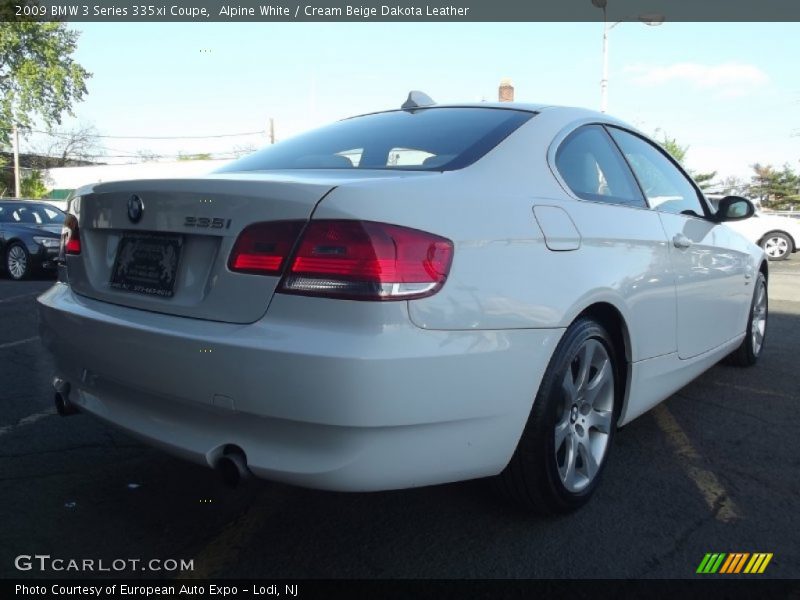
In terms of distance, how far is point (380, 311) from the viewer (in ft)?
5.89

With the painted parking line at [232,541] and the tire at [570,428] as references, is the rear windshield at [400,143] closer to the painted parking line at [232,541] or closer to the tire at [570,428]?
the tire at [570,428]

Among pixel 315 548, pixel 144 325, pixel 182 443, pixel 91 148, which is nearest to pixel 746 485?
pixel 315 548

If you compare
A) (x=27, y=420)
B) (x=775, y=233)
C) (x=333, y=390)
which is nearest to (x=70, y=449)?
(x=27, y=420)

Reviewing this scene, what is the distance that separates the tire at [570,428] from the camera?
7.35 ft

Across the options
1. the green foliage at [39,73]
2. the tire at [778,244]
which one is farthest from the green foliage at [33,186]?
the tire at [778,244]

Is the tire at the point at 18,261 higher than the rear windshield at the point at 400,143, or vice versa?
the rear windshield at the point at 400,143

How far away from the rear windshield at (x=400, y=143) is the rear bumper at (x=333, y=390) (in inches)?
27.8

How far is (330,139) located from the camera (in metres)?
3.02

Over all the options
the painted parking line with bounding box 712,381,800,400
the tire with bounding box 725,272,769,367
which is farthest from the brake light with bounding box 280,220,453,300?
the tire with bounding box 725,272,769,367

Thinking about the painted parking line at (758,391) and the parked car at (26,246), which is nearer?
the painted parking line at (758,391)

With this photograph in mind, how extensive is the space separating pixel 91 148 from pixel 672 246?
220 feet

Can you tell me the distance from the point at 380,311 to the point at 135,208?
1.01 metres

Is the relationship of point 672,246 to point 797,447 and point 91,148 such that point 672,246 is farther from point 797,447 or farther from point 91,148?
point 91,148

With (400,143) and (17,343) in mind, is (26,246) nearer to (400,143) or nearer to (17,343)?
(17,343)
